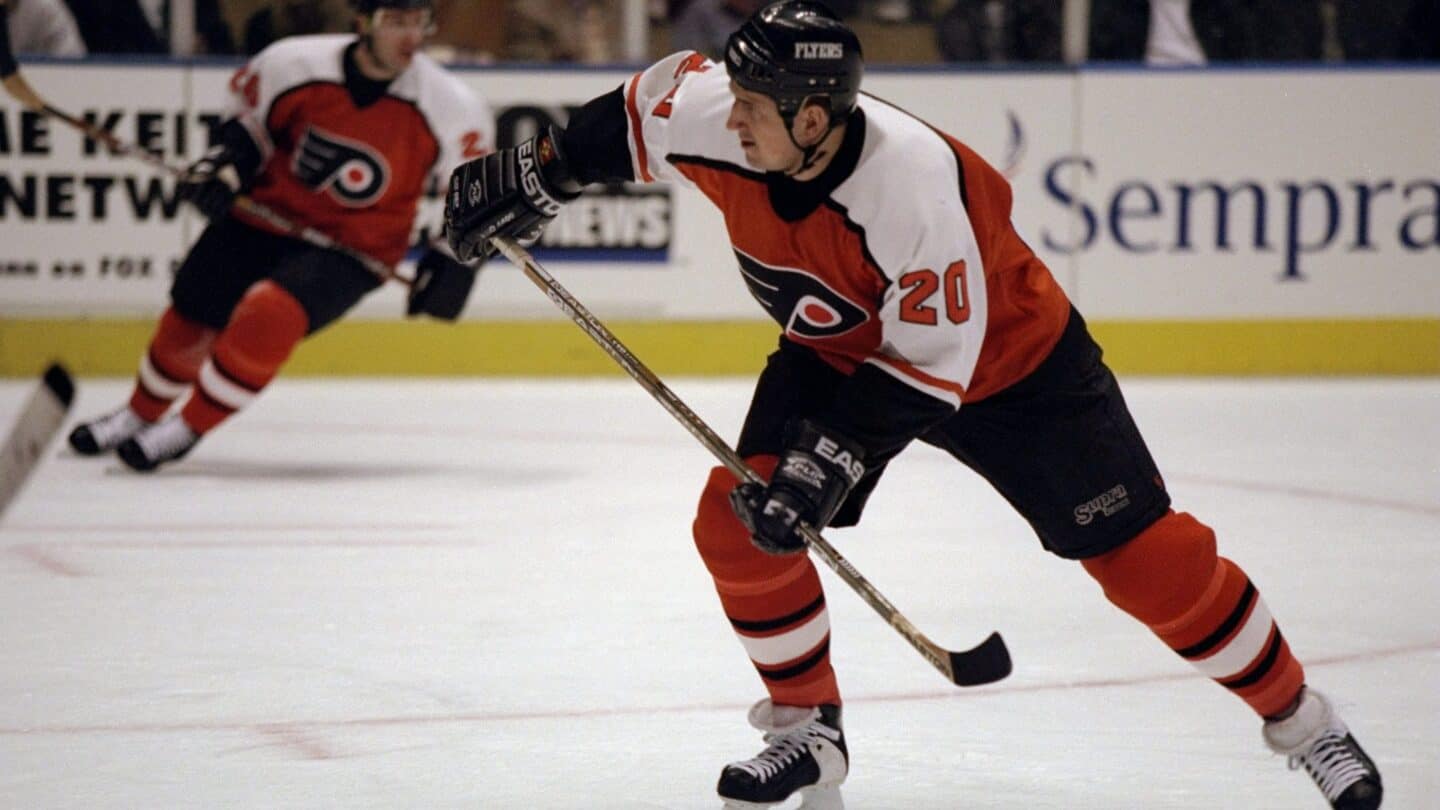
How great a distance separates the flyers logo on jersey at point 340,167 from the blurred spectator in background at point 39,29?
5.48 feet

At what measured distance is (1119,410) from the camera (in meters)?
2.47

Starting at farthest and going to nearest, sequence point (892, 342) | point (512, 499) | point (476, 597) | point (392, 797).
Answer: point (512, 499), point (476, 597), point (392, 797), point (892, 342)

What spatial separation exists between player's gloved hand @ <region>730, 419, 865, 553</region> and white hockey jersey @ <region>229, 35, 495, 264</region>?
3001mm

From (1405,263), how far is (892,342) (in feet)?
15.7

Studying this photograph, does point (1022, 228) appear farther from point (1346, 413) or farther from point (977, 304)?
point (977, 304)

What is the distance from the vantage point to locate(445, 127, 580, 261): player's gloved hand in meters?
2.61


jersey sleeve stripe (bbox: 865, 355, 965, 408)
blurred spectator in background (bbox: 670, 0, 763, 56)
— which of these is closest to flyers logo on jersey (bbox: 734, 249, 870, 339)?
jersey sleeve stripe (bbox: 865, 355, 965, 408)

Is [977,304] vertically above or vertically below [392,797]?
above

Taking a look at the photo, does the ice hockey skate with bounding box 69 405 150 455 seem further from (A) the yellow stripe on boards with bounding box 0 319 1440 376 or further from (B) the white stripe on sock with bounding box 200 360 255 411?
(A) the yellow stripe on boards with bounding box 0 319 1440 376

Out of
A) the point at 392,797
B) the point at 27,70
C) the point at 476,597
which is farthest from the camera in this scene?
the point at 27,70

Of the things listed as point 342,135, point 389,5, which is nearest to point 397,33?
point 389,5

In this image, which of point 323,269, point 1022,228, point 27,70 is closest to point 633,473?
point 323,269

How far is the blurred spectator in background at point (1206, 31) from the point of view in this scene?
6688 mm

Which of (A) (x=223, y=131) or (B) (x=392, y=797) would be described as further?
(A) (x=223, y=131)
